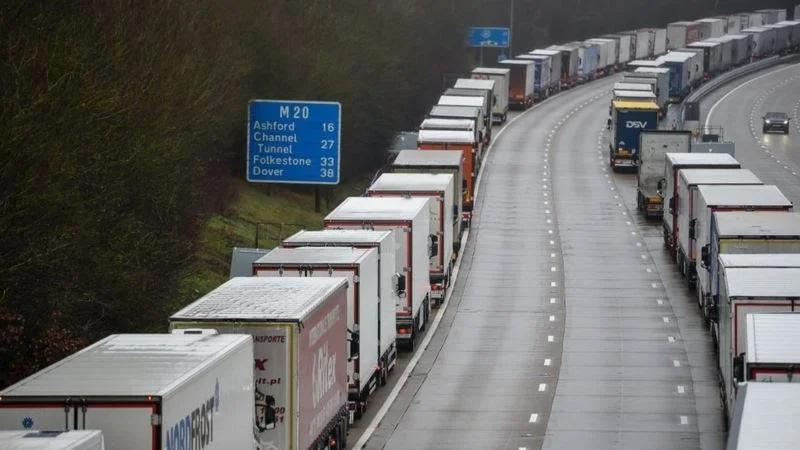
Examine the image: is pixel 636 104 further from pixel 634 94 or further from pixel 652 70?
pixel 652 70

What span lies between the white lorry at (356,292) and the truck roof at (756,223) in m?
10.4

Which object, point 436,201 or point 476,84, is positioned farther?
point 476,84

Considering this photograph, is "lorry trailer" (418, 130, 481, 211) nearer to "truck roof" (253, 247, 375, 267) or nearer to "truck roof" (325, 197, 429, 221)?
A: "truck roof" (325, 197, 429, 221)

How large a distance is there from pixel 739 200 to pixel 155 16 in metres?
16.8

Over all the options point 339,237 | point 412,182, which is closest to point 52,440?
point 339,237

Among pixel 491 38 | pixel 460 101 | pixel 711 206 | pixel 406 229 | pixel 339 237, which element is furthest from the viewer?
pixel 491 38

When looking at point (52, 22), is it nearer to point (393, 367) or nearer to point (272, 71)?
point (393, 367)

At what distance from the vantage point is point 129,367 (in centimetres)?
1900

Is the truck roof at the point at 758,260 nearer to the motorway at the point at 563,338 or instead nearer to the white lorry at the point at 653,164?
the motorway at the point at 563,338

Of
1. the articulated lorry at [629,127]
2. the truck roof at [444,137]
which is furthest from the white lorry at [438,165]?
the articulated lorry at [629,127]

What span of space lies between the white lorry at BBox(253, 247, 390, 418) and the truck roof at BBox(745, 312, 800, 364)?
7314 millimetres

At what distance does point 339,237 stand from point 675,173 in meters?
25.9

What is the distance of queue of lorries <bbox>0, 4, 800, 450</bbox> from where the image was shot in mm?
17844

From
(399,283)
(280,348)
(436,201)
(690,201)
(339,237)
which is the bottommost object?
(399,283)
